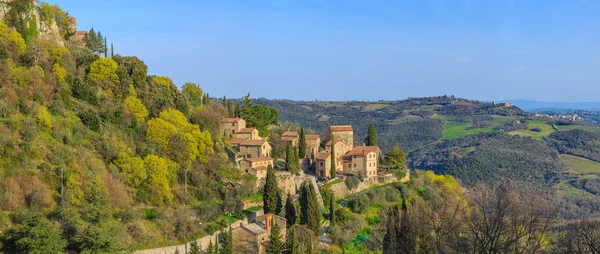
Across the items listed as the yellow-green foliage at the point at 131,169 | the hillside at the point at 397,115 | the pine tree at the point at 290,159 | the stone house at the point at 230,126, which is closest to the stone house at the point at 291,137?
the stone house at the point at 230,126

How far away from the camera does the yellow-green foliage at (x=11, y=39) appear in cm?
3662

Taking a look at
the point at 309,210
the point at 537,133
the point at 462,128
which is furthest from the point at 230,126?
the point at 462,128

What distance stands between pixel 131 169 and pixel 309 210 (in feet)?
42.2

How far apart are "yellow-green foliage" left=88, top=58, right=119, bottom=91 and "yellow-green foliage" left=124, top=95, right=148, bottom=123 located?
2.13 m

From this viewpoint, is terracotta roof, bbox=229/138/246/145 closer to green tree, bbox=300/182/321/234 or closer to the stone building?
the stone building

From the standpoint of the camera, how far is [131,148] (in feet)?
121

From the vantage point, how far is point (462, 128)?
13112 cm

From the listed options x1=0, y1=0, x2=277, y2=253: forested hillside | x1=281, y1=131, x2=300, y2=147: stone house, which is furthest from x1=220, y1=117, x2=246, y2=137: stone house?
x1=281, y1=131, x2=300, y2=147: stone house

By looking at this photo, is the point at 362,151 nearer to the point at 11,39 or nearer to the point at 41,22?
the point at 41,22

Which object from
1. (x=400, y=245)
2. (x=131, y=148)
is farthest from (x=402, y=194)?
(x=131, y=148)

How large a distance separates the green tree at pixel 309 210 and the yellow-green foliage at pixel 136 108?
581 inches

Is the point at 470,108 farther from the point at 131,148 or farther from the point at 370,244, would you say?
the point at 131,148

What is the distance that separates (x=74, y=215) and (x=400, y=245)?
2021cm

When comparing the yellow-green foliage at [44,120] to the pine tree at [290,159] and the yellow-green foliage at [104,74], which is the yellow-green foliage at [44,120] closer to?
the yellow-green foliage at [104,74]
